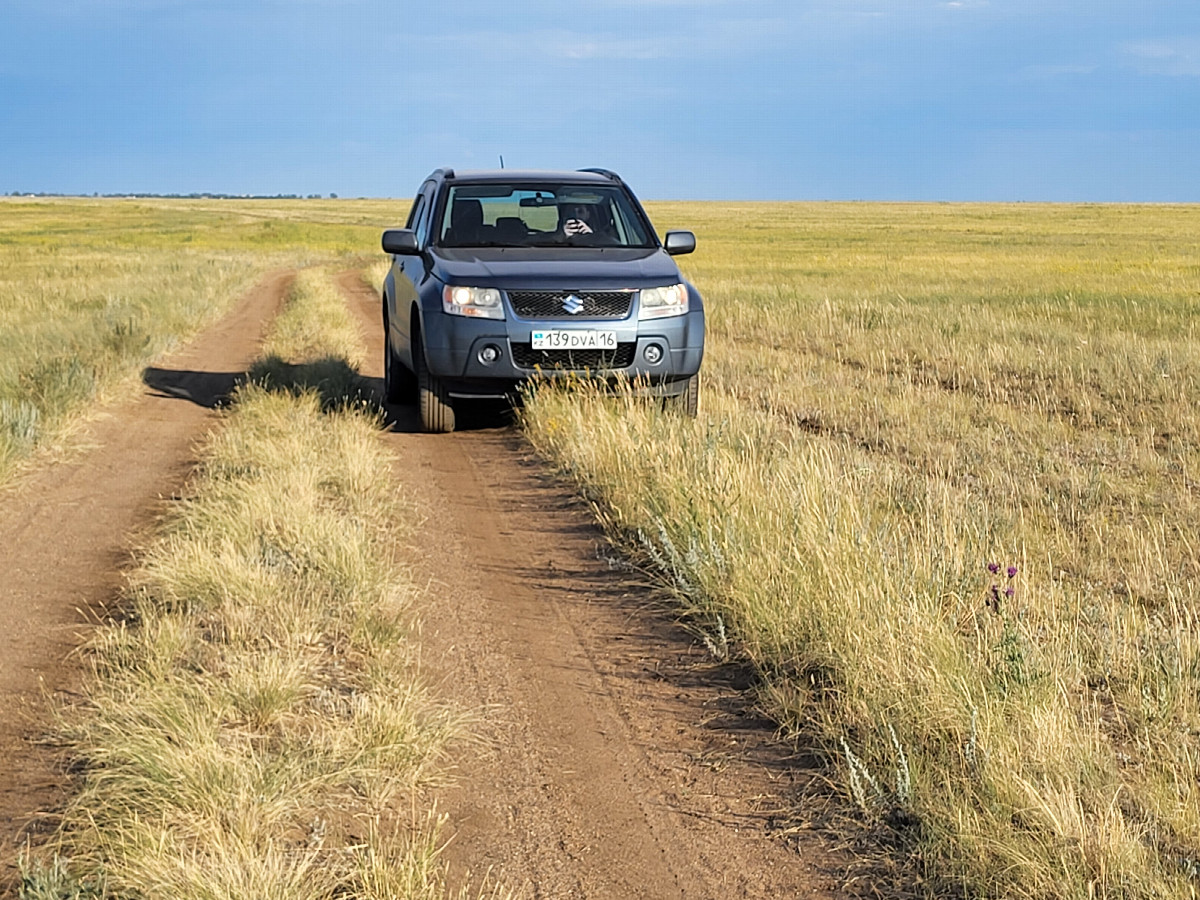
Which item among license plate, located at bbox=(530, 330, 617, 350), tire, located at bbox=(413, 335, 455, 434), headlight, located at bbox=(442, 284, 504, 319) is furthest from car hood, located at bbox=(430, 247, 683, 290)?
tire, located at bbox=(413, 335, 455, 434)

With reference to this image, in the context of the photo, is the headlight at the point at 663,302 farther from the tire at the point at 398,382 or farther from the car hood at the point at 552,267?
the tire at the point at 398,382

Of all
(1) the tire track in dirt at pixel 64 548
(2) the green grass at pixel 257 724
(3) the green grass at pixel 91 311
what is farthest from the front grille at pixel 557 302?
(3) the green grass at pixel 91 311

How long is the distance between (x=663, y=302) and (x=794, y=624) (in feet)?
15.3

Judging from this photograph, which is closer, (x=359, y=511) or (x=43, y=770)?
(x=43, y=770)

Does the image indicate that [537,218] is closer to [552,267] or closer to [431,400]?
[552,267]

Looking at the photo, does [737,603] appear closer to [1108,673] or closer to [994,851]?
[1108,673]

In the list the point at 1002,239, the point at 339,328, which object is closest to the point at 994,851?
the point at 339,328

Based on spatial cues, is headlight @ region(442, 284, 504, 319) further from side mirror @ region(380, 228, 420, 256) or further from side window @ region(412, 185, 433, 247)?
side window @ region(412, 185, 433, 247)

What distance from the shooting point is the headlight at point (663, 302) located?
8.59 meters

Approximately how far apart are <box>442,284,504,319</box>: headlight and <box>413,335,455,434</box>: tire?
43 centimetres

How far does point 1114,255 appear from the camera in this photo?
4172 centimetres

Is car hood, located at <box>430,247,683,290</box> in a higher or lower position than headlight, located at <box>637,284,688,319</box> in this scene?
higher

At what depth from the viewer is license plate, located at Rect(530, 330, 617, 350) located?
27.7 feet

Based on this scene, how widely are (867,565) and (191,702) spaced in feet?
7.60
